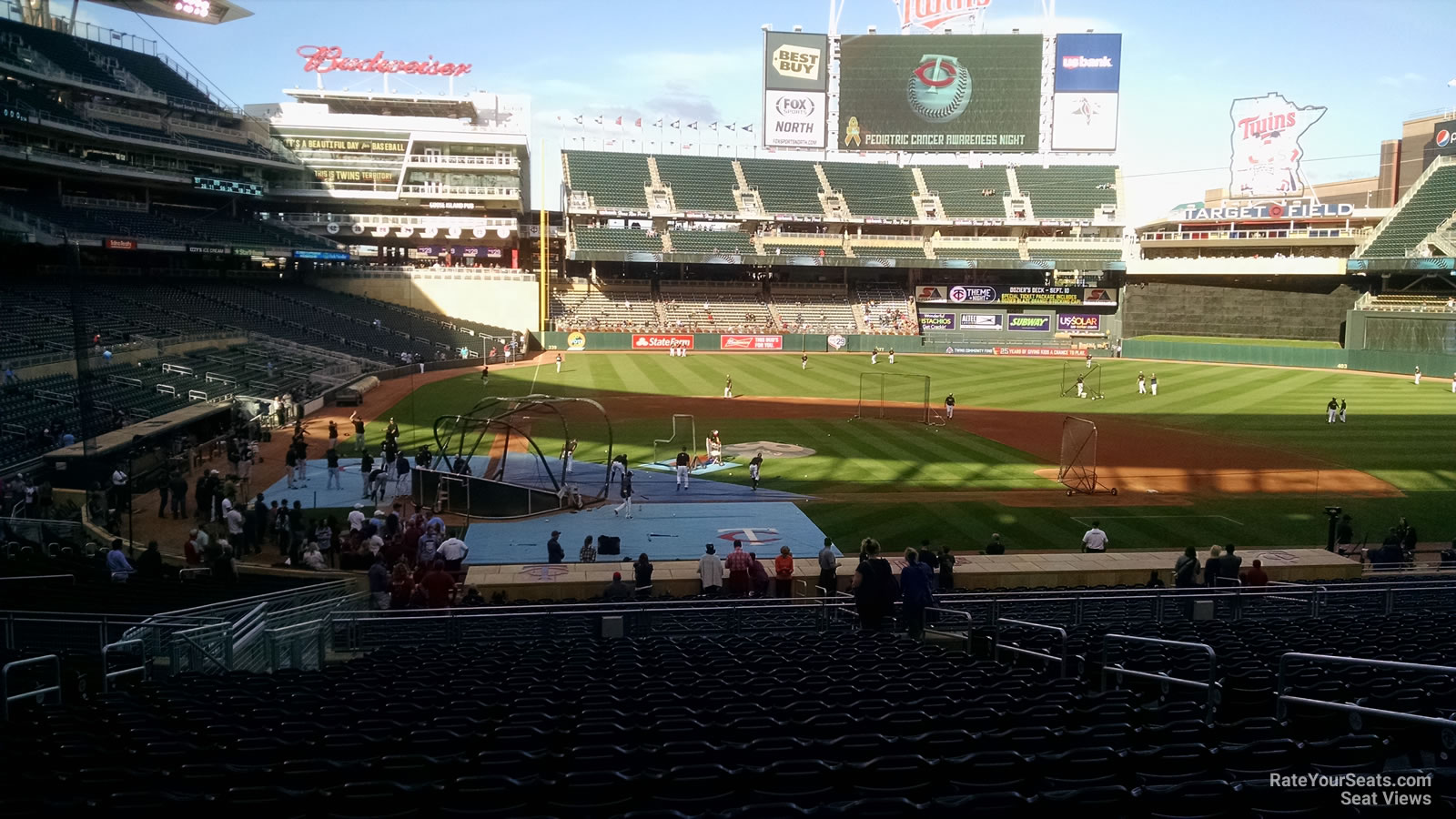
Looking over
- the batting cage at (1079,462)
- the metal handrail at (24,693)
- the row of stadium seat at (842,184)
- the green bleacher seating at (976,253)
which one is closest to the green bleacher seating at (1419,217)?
the row of stadium seat at (842,184)

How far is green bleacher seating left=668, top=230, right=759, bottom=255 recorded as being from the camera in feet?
255

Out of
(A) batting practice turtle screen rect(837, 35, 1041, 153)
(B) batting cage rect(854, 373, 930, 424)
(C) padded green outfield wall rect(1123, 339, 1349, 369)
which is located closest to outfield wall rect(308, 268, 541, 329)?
(B) batting cage rect(854, 373, 930, 424)

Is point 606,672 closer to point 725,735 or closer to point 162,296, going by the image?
point 725,735

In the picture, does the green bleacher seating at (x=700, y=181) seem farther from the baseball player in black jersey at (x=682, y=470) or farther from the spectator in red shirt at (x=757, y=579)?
the spectator in red shirt at (x=757, y=579)

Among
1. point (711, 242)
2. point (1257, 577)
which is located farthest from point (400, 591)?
point (711, 242)

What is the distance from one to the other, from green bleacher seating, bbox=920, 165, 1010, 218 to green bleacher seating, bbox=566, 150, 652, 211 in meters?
27.0

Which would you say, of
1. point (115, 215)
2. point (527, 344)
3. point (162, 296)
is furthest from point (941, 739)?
point (527, 344)

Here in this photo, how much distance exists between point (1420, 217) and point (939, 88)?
3714cm

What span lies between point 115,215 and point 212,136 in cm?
1266

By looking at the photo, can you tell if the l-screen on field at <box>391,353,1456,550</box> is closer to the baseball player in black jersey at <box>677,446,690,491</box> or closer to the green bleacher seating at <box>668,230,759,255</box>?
the baseball player in black jersey at <box>677,446,690,491</box>

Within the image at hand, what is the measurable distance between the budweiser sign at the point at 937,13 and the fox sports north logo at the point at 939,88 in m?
2.63

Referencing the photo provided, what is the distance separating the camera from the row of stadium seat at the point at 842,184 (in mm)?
81125

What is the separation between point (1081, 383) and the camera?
161ft

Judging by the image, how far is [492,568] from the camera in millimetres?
17031
